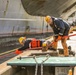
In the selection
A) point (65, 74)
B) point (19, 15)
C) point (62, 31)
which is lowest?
point (65, 74)

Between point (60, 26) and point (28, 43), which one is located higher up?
point (60, 26)

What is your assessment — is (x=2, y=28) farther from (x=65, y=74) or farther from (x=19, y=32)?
(x=65, y=74)

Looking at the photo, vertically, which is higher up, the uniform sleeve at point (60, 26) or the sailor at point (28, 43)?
the uniform sleeve at point (60, 26)

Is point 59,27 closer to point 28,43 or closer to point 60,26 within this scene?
point 60,26

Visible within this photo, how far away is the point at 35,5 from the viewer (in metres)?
17.0

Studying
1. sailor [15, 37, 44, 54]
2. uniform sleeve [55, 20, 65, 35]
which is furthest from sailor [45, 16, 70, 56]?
sailor [15, 37, 44, 54]

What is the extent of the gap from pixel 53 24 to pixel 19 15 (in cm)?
598

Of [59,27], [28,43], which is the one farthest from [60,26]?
[28,43]

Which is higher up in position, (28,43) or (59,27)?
(59,27)

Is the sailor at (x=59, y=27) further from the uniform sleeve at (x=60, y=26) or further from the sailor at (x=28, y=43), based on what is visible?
the sailor at (x=28, y=43)

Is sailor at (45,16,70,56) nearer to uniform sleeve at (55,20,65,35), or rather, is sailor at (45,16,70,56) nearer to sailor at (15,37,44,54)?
uniform sleeve at (55,20,65,35)

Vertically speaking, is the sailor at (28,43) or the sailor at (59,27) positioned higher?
the sailor at (59,27)

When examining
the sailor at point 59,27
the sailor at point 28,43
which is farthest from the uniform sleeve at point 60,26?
the sailor at point 28,43

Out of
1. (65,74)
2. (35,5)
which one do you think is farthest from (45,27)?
(65,74)
